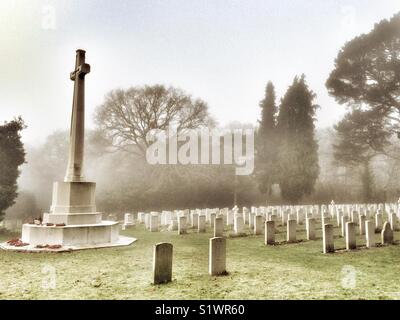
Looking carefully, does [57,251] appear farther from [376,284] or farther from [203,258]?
[376,284]

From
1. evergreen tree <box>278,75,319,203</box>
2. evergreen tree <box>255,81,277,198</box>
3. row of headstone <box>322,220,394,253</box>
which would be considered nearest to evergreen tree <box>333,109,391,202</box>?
evergreen tree <box>278,75,319,203</box>

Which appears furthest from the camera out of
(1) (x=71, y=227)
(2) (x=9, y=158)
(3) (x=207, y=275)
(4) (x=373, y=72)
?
(4) (x=373, y=72)

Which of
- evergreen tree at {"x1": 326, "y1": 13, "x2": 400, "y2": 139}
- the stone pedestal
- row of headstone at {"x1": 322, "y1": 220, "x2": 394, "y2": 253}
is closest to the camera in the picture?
row of headstone at {"x1": 322, "y1": 220, "x2": 394, "y2": 253}

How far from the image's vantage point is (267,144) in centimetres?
3062

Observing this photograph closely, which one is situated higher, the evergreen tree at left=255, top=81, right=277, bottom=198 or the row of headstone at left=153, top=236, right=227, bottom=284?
the evergreen tree at left=255, top=81, right=277, bottom=198

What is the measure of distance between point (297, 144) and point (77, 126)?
22.9 metres

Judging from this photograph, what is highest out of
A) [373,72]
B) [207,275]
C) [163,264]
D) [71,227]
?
[373,72]

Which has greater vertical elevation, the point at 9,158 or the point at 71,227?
the point at 9,158

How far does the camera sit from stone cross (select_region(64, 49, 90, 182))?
10.6 meters

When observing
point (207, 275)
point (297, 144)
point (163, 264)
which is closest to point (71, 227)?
point (163, 264)

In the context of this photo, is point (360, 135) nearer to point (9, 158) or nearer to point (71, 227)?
point (71, 227)

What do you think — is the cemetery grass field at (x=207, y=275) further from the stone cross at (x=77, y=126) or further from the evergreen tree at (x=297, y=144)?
the evergreen tree at (x=297, y=144)

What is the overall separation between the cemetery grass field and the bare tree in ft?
64.9

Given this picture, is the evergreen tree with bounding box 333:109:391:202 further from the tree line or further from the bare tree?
the bare tree
